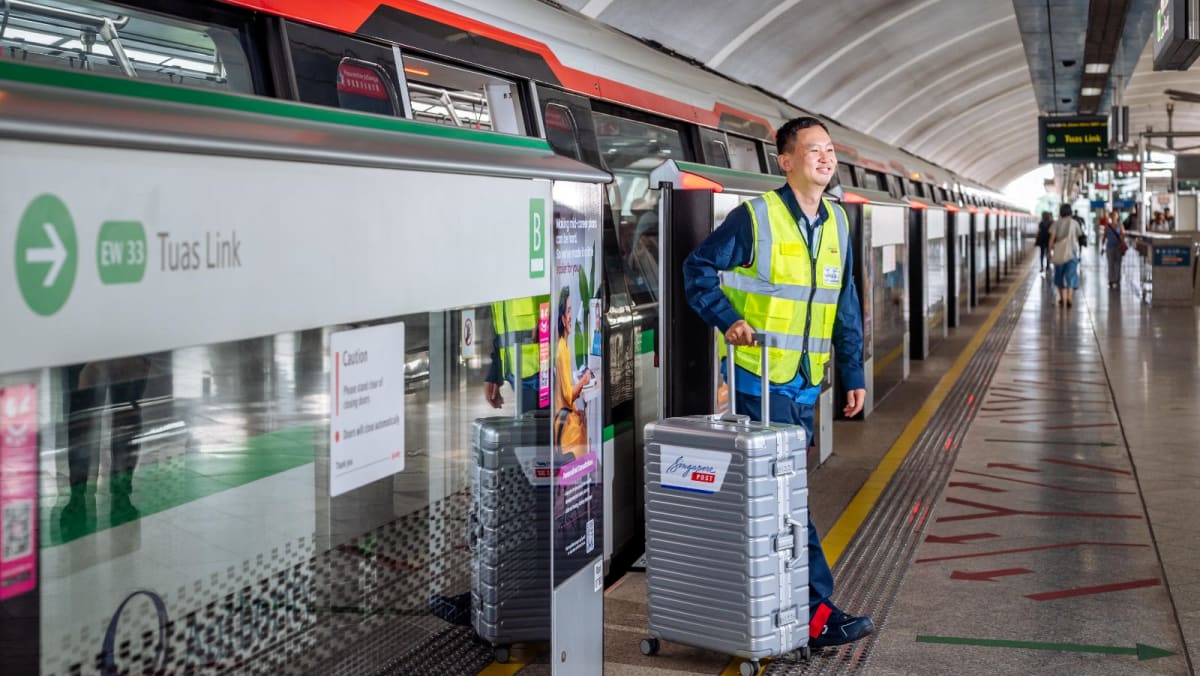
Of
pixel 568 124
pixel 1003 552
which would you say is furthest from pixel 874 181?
pixel 568 124

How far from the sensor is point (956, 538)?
6.10m

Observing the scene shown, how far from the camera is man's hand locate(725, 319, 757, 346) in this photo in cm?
430

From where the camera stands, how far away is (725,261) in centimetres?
454

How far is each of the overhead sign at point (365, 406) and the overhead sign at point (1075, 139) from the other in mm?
23596

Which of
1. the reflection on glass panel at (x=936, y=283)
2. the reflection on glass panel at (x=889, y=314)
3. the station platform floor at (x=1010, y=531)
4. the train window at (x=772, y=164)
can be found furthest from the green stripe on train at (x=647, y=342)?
the reflection on glass panel at (x=936, y=283)

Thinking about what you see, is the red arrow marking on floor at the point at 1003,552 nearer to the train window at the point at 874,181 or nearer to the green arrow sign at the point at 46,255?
the green arrow sign at the point at 46,255

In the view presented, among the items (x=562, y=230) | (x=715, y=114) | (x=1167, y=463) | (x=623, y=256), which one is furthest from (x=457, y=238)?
(x=1167, y=463)

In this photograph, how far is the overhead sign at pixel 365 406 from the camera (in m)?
2.52

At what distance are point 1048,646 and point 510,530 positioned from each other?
2.30 meters

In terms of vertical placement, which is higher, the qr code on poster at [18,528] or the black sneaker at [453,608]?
the qr code on poster at [18,528]

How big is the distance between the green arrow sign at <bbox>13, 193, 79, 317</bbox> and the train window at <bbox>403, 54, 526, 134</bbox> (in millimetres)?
2317

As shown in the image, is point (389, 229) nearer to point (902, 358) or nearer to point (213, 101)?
point (213, 101)

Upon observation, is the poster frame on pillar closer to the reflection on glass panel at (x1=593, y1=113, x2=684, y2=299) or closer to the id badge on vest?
the id badge on vest

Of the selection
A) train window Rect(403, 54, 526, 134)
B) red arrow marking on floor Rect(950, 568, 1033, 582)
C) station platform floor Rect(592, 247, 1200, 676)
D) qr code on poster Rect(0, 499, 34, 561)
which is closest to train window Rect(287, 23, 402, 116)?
train window Rect(403, 54, 526, 134)
